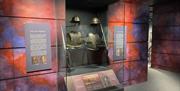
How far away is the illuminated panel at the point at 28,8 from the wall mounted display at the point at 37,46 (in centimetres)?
21

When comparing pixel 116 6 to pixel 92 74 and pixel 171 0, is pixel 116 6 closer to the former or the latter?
pixel 92 74

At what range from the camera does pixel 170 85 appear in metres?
5.06

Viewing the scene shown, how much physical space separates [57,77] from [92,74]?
0.76 metres

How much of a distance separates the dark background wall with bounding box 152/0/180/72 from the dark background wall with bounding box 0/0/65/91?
4.83 metres

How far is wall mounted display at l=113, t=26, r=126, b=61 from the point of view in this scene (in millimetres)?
4546

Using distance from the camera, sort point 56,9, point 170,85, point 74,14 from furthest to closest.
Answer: point 170,85 → point 74,14 → point 56,9

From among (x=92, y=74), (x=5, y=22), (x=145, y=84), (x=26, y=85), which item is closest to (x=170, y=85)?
(x=145, y=84)

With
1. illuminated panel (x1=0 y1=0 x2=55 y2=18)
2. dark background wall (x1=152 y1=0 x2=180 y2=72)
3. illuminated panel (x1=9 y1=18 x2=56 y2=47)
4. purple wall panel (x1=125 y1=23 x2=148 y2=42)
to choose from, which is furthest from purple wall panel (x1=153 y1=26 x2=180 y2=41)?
illuminated panel (x1=9 y1=18 x2=56 y2=47)

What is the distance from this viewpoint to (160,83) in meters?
5.24

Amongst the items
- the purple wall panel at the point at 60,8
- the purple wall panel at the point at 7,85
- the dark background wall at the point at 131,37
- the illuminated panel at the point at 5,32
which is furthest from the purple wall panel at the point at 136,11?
the purple wall panel at the point at 7,85

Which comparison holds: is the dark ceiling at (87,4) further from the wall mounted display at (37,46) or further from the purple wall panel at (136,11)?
the purple wall panel at (136,11)

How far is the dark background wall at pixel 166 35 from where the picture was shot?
20.8 ft

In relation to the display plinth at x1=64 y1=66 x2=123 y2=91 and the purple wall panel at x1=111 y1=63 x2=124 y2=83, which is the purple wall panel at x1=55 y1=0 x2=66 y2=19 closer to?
the display plinth at x1=64 y1=66 x2=123 y2=91

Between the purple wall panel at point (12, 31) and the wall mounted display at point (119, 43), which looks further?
the wall mounted display at point (119, 43)
